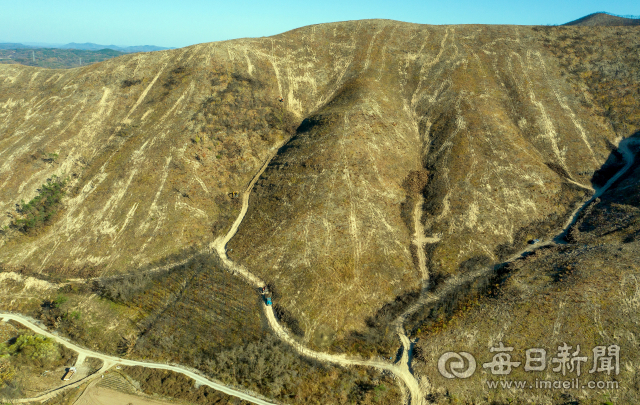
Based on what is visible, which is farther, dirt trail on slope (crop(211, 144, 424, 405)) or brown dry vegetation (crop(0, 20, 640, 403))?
brown dry vegetation (crop(0, 20, 640, 403))

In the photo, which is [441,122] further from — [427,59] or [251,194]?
[251,194]

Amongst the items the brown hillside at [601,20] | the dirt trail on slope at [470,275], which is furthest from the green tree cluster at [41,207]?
the brown hillside at [601,20]

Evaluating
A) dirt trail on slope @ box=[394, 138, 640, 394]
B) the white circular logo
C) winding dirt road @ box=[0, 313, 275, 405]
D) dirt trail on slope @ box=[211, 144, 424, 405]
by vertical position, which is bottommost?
winding dirt road @ box=[0, 313, 275, 405]

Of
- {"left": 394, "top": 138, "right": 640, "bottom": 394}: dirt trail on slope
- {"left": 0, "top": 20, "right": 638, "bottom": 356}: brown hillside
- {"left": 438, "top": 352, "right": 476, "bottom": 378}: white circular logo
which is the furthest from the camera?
{"left": 0, "top": 20, "right": 638, "bottom": 356}: brown hillside

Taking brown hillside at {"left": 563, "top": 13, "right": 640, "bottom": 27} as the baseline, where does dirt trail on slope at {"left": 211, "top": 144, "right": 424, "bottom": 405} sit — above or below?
below

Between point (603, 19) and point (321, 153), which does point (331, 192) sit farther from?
point (603, 19)

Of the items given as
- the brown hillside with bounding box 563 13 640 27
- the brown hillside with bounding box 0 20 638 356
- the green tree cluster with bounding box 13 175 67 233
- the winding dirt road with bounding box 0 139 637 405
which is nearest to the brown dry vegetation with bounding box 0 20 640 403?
the brown hillside with bounding box 0 20 638 356

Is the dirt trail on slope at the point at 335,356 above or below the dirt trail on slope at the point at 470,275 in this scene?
below

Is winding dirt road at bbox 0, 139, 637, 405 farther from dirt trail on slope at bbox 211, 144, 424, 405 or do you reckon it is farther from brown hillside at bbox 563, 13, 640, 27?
brown hillside at bbox 563, 13, 640, 27

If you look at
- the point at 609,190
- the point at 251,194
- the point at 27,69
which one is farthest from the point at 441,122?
the point at 27,69

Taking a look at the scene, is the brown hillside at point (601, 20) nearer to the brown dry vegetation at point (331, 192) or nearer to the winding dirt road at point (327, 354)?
the brown dry vegetation at point (331, 192)
